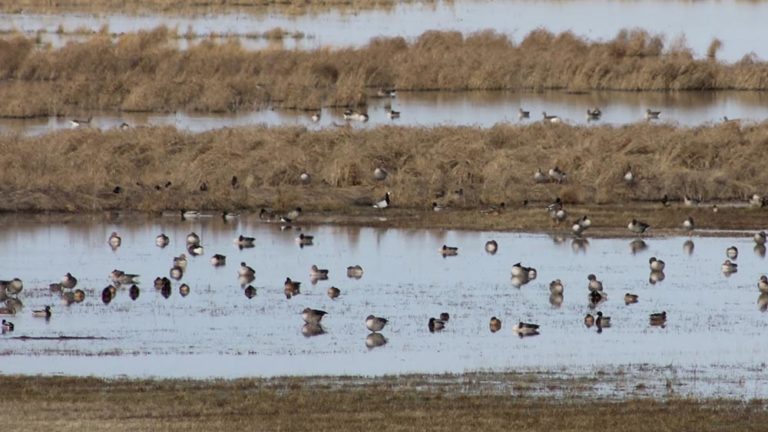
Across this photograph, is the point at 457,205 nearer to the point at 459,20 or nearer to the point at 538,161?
the point at 538,161

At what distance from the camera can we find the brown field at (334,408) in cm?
1461

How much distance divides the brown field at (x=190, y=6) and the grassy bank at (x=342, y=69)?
1131 inches

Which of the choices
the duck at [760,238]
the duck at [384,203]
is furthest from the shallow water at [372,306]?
the duck at [384,203]

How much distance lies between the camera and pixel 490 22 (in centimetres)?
7950

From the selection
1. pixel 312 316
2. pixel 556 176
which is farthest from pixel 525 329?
pixel 556 176

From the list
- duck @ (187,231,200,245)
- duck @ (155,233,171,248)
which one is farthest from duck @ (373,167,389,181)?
duck @ (187,231,200,245)

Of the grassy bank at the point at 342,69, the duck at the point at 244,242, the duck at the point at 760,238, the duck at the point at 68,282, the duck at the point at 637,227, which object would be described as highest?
the grassy bank at the point at 342,69

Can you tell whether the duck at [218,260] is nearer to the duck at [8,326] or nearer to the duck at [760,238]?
the duck at [8,326]

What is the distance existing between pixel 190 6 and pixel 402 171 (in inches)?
2304

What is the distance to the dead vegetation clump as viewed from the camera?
33.0 metres

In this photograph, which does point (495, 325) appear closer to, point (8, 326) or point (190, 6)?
point (8, 326)

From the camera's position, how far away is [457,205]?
32781mm

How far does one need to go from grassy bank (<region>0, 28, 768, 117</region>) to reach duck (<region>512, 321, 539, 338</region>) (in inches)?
1127

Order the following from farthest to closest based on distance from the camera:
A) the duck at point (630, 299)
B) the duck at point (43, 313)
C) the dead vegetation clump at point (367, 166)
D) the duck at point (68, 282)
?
the dead vegetation clump at point (367, 166) < the duck at point (68, 282) < the duck at point (630, 299) < the duck at point (43, 313)
